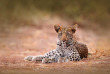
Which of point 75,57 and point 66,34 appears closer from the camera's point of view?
point 75,57

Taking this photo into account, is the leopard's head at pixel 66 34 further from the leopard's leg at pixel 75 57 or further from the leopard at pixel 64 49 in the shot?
the leopard's leg at pixel 75 57

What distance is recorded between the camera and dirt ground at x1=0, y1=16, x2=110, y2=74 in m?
8.88

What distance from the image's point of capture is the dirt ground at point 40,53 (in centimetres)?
888

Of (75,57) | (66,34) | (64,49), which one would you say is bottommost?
(75,57)

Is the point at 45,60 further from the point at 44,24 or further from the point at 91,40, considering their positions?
the point at 44,24

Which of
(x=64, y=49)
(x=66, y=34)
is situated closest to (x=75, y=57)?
(x=64, y=49)

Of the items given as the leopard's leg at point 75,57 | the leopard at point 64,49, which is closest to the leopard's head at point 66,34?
the leopard at point 64,49

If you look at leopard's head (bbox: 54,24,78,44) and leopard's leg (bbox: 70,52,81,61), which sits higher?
leopard's head (bbox: 54,24,78,44)

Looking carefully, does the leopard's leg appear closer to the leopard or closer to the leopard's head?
the leopard

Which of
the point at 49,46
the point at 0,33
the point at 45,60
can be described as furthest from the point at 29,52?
the point at 0,33

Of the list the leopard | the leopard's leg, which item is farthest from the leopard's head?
the leopard's leg

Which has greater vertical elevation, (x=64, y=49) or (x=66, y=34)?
(x=66, y=34)

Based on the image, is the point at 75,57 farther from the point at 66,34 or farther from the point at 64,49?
the point at 66,34

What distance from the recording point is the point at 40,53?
11.9 m
